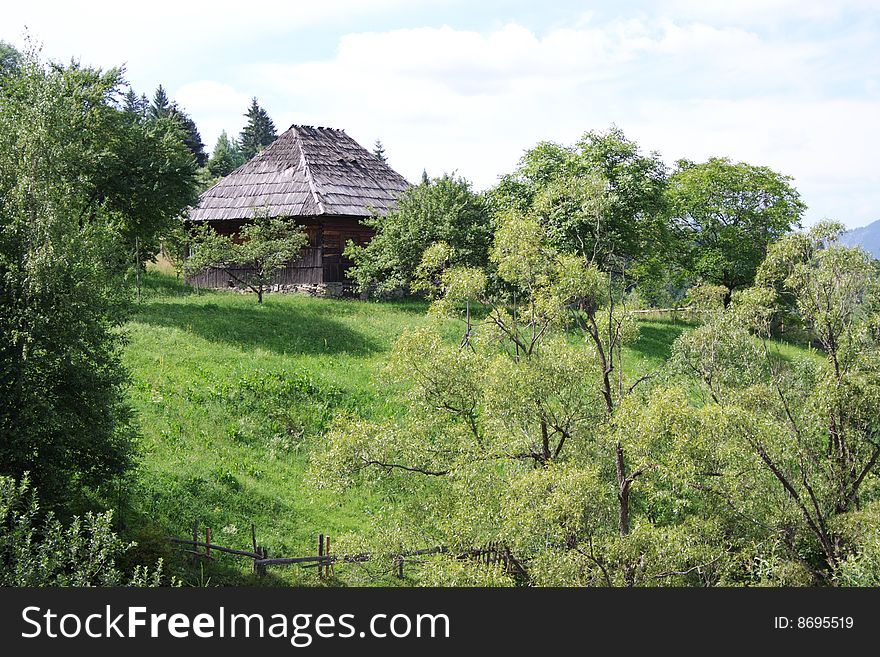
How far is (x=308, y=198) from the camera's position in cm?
3272

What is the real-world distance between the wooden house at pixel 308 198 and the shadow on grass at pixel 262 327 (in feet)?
18.5

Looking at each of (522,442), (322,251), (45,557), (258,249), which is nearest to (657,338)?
(322,251)

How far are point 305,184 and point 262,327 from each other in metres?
10.2

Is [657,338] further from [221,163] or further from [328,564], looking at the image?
[221,163]

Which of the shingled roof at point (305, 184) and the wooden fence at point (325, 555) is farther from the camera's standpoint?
the shingled roof at point (305, 184)

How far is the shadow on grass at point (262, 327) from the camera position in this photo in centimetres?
2395

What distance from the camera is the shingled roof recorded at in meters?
33.1

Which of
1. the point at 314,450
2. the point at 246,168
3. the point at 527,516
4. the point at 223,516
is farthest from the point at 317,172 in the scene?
the point at 527,516

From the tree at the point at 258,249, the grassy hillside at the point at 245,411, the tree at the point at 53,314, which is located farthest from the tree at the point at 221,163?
the tree at the point at 53,314

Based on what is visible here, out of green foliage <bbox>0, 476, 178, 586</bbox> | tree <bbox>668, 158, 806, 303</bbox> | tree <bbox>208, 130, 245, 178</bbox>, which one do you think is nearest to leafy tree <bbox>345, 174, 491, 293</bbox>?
tree <bbox>668, 158, 806, 303</bbox>

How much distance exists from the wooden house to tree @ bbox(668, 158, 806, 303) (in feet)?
49.3

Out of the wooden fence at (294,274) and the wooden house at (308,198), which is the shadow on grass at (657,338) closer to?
the wooden house at (308,198)

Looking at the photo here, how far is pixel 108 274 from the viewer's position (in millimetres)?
14078

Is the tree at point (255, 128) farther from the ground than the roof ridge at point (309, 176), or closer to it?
farther from the ground
